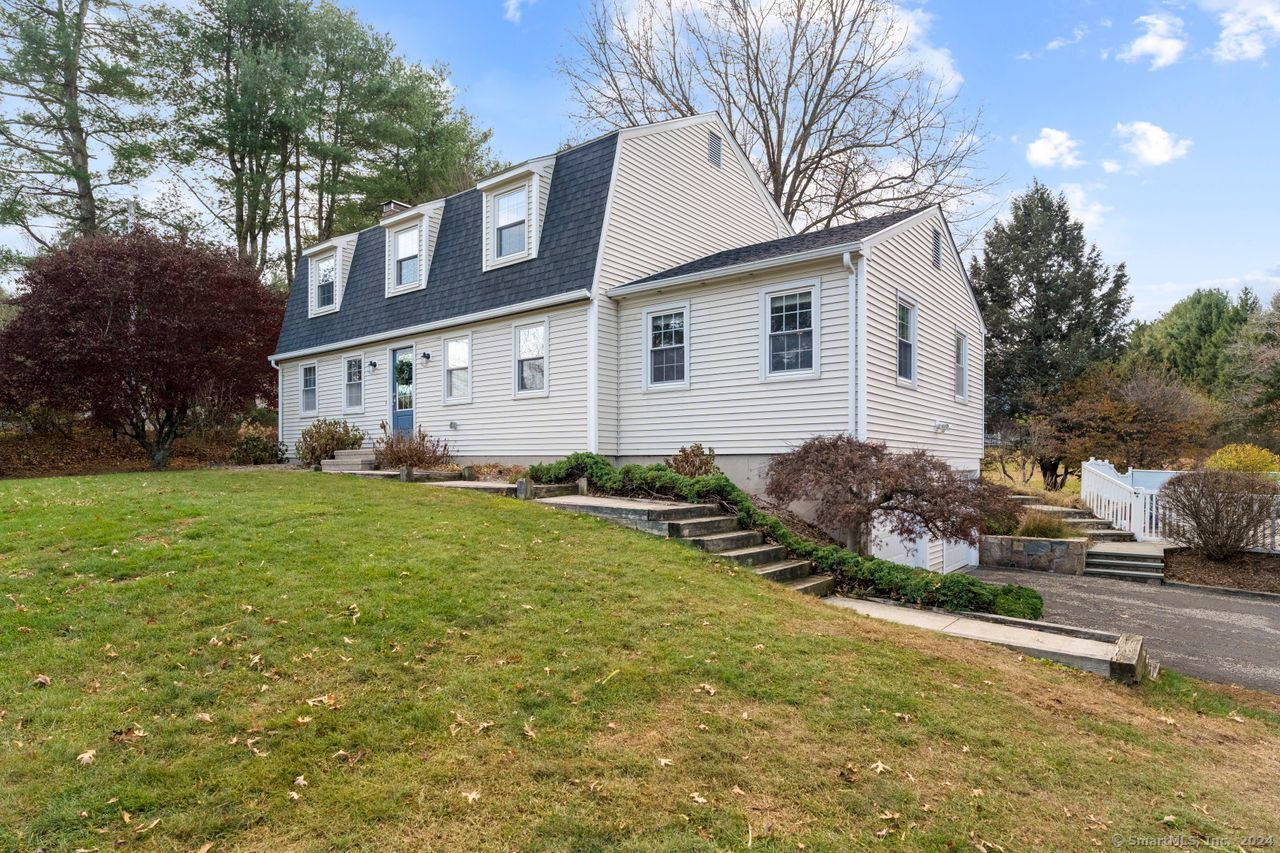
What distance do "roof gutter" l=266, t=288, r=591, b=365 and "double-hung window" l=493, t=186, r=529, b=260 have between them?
3.88 feet

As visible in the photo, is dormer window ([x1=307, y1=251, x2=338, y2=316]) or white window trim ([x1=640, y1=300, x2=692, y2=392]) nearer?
white window trim ([x1=640, y1=300, x2=692, y2=392])

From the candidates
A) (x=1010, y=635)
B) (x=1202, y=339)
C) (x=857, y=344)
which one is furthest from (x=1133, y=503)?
(x=1202, y=339)

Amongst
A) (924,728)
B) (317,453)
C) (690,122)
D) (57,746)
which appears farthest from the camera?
(317,453)

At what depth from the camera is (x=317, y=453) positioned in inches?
598

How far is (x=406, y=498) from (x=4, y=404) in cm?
1333

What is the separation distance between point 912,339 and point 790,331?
2.74 metres

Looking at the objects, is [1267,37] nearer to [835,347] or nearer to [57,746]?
[835,347]

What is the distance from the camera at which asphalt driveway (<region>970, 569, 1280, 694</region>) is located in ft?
21.5

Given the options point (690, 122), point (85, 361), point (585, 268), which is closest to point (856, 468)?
point (585, 268)

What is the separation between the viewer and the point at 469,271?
1373cm

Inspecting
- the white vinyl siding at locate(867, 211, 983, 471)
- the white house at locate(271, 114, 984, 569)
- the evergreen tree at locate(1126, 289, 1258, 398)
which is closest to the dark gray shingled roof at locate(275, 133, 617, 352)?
the white house at locate(271, 114, 984, 569)

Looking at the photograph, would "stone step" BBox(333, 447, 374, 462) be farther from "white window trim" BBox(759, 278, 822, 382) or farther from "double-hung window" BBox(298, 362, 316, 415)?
"white window trim" BBox(759, 278, 822, 382)

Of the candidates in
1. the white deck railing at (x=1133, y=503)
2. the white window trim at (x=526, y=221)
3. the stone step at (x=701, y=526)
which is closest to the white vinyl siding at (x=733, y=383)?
the stone step at (x=701, y=526)

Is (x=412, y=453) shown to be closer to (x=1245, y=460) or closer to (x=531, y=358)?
(x=531, y=358)
